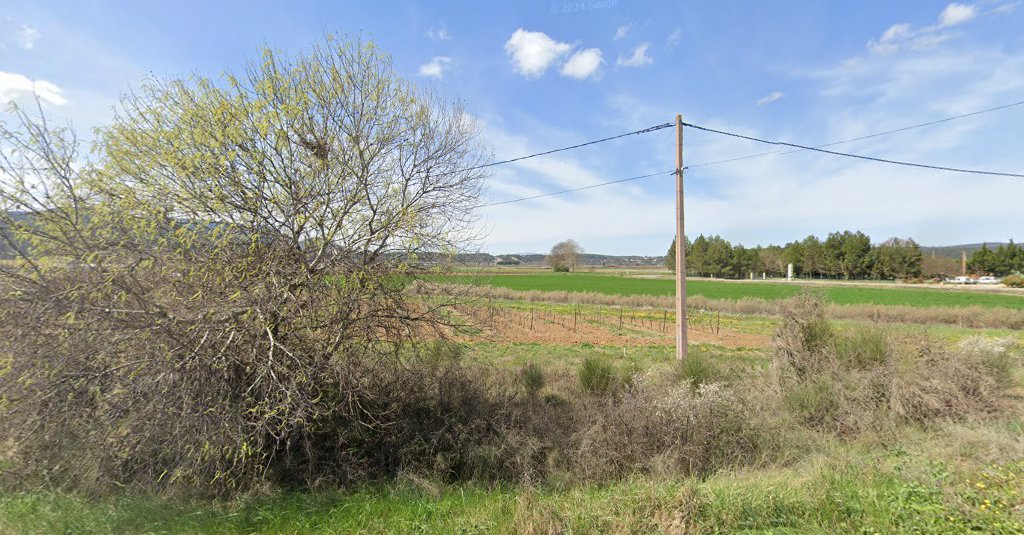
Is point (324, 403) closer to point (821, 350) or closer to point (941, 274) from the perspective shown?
point (821, 350)

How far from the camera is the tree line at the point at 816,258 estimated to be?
7444cm

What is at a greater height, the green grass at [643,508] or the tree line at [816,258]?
the tree line at [816,258]

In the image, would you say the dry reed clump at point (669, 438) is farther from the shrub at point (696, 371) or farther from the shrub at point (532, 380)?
the shrub at point (532, 380)

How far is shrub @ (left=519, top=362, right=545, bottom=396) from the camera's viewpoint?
31.1ft

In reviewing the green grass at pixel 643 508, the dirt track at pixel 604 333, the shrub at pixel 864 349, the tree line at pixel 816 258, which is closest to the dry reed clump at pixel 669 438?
the green grass at pixel 643 508

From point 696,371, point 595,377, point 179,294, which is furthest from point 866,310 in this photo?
point 179,294

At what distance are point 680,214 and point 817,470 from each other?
233 inches

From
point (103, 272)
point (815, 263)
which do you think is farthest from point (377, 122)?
point (815, 263)

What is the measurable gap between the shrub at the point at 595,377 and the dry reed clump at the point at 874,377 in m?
3.60

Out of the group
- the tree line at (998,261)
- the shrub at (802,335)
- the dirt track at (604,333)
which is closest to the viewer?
the shrub at (802,335)

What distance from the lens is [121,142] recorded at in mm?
4762

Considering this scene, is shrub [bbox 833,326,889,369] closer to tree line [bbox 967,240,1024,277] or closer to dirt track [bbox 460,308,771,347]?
dirt track [bbox 460,308,771,347]

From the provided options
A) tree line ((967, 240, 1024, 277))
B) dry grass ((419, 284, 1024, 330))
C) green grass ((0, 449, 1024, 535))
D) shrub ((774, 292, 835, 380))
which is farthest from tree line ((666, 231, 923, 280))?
green grass ((0, 449, 1024, 535))

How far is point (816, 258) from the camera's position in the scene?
8275 centimetres
